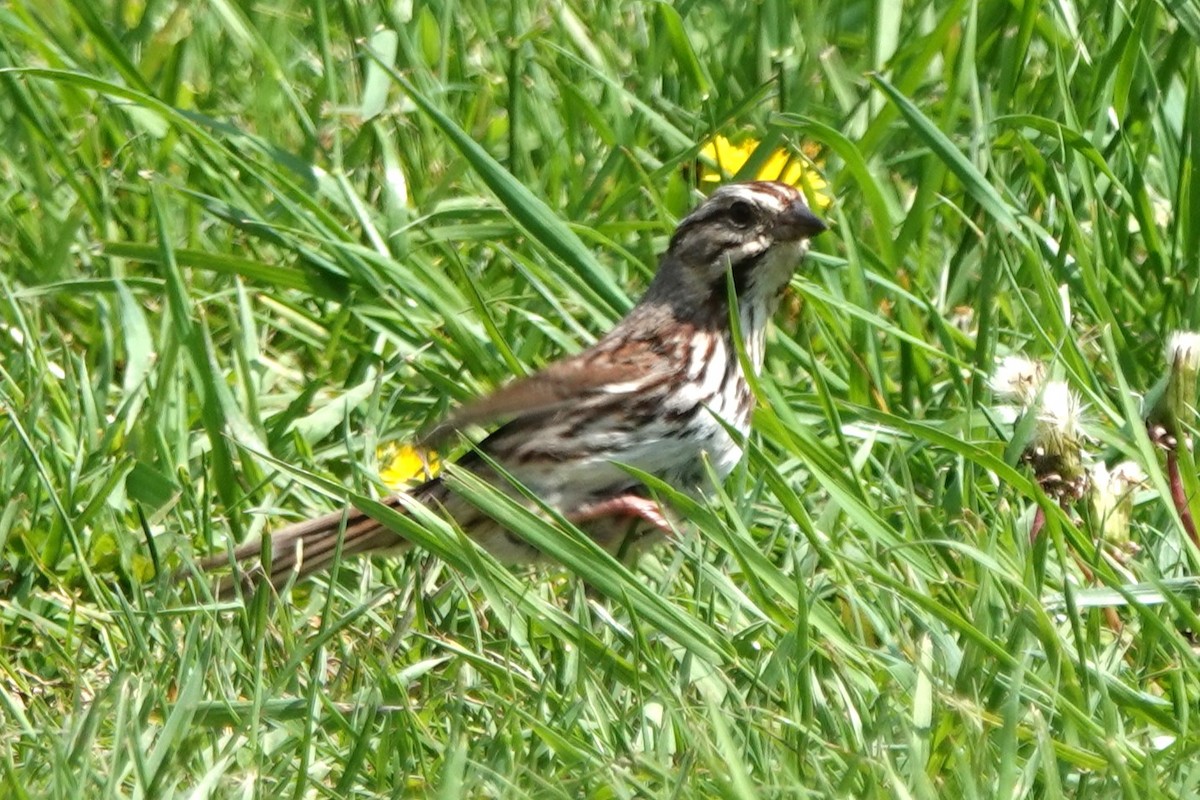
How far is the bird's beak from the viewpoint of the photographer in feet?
15.9

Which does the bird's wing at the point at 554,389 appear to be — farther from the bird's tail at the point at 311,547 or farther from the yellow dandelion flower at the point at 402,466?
the yellow dandelion flower at the point at 402,466

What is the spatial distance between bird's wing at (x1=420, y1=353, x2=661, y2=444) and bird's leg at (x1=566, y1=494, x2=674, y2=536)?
8.4 inches

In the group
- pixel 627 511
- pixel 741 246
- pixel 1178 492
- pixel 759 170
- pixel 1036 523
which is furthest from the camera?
pixel 759 170

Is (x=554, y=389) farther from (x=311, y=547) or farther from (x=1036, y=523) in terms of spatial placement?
(x=1036, y=523)

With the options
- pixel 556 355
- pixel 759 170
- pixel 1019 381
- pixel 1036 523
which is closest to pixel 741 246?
pixel 759 170

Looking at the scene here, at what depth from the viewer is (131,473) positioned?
4758 mm

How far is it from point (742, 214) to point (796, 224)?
0.46 feet

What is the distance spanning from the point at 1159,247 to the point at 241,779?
255cm

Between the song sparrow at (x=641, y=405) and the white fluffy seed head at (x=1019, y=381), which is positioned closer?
the white fluffy seed head at (x=1019, y=381)

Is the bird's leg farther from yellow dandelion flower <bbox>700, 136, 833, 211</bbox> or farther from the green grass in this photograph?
yellow dandelion flower <bbox>700, 136, 833, 211</bbox>

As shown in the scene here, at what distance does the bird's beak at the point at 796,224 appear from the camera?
15.9 ft

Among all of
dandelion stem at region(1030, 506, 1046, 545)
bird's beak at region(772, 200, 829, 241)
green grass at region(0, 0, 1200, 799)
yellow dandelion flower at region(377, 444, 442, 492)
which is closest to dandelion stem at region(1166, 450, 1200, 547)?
green grass at region(0, 0, 1200, 799)

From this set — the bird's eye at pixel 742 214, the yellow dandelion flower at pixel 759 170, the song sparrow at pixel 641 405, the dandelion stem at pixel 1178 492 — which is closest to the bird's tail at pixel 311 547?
the song sparrow at pixel 641 405

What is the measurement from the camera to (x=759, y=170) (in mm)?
5465
